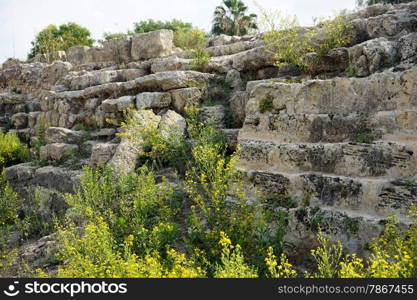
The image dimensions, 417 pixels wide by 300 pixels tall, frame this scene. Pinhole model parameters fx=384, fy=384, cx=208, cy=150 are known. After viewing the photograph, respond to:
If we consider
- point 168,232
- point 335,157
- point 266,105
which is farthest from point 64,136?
point 335,157

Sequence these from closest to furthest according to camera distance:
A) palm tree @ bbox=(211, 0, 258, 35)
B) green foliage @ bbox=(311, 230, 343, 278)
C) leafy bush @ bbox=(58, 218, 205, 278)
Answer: green foliage @ bbox=(311, 230, 343, 278) < leafy bush @ bbox=(58, 218, 205, 278) < palm tree @ bbox=(211, 0, 258, 35)

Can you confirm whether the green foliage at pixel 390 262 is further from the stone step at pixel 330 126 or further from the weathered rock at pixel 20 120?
the weathered rock at pixel 20 120

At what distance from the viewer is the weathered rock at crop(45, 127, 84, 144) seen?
11.8 meters

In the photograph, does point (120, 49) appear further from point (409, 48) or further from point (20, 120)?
point (409, 48)

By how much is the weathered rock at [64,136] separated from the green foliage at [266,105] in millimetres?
6551

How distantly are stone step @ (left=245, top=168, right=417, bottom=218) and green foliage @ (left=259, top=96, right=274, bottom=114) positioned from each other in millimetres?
1412

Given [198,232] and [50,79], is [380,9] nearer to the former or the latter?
[198,232]

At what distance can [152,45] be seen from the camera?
1566cm

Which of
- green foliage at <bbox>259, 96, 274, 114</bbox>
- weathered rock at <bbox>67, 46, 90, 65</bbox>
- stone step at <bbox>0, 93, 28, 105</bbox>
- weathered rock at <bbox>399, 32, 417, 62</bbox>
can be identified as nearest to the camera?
weathered rock at <bbox>399, 32, 417, 62</bbox>

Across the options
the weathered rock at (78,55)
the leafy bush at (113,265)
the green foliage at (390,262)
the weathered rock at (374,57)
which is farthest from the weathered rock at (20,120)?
the green foliage at (390,262)

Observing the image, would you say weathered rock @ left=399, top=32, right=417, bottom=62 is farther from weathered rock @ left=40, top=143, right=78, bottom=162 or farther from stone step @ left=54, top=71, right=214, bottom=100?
weathered rock @ left=40, top=143, right=78, bottom=162

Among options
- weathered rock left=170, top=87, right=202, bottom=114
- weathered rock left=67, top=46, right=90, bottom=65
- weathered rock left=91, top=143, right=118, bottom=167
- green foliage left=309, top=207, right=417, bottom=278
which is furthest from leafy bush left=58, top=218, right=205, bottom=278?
weathered rock left=67, top=46, right=90, bottom=65

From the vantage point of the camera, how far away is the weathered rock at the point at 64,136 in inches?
465

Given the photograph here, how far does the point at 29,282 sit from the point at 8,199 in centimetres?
613
